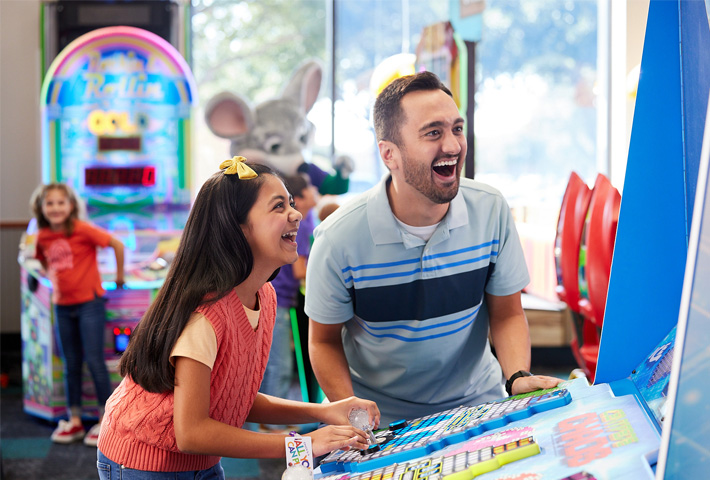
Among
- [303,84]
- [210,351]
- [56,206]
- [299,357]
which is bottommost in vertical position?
[299,357]

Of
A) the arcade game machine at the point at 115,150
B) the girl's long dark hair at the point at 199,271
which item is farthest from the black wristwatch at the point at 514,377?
the arcade game machine at the point at 115,150

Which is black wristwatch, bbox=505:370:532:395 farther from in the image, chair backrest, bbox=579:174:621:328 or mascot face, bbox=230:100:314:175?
mascot face, bbox=230:100:314:175

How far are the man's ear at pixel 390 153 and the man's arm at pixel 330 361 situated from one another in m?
0.37

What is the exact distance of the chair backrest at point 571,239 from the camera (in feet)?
7.72

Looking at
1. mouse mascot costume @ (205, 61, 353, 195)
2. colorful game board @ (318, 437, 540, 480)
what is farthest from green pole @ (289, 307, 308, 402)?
colorful game board @ (318, 437, 540, 480)

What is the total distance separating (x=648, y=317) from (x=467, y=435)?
1.16ft

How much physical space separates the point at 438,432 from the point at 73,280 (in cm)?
246

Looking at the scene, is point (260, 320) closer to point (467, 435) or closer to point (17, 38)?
point (467, 435)

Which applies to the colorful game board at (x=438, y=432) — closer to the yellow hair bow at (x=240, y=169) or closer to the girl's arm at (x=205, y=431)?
the girl's arm at (x=205, y=431)

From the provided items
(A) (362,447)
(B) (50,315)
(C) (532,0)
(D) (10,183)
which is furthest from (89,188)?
(C) (532,0)

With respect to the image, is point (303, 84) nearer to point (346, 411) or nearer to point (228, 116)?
point (228, 116)

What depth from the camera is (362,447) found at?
1.06 meters

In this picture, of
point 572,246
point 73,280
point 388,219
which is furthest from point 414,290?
point 73,280

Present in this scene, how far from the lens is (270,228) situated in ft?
4.09
